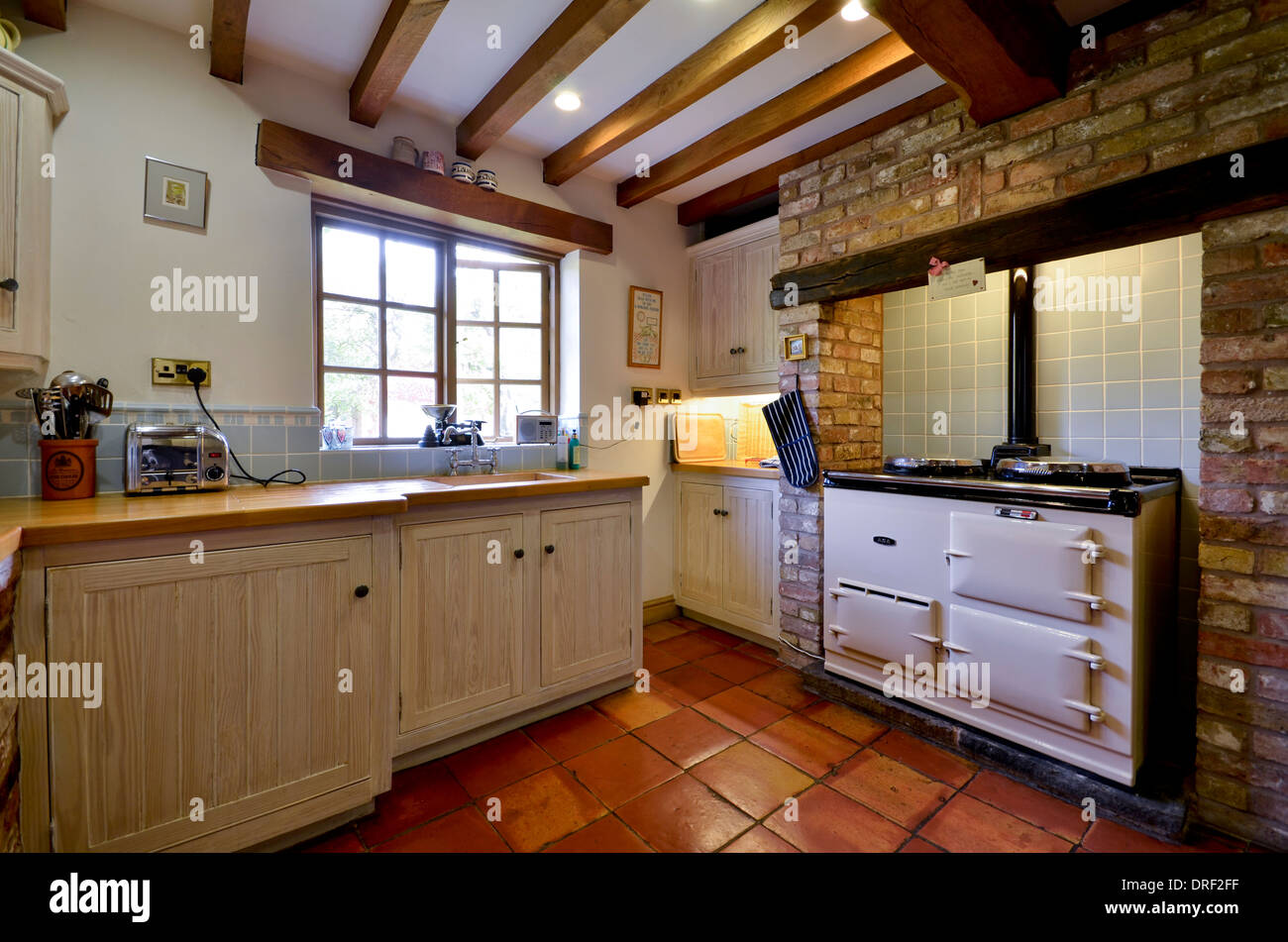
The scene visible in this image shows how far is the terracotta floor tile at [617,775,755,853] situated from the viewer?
1542 millimetres

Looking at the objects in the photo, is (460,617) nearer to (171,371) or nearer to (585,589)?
(585,589)

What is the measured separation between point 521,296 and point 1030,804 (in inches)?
122

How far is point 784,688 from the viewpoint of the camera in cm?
253

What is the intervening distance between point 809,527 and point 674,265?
1.89 meters

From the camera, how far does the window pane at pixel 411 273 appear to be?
102 inches

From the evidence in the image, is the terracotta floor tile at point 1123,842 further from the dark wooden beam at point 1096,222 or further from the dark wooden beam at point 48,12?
the dark wooden beam at point 48,12

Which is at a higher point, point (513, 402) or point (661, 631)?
point (513, 402)

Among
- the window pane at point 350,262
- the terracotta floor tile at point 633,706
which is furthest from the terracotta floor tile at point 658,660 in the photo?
the window pane at point 350,262

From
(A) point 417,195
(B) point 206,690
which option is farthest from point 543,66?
(B) point 206,690

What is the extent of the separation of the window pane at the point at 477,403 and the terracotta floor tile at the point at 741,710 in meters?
1.74

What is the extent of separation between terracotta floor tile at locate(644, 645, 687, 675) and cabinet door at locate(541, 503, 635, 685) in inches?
13.4

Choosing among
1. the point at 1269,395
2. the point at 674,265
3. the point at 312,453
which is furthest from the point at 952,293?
the point at 312,453

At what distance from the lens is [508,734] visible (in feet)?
7.00

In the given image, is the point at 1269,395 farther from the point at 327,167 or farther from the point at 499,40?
the point at 327,167
